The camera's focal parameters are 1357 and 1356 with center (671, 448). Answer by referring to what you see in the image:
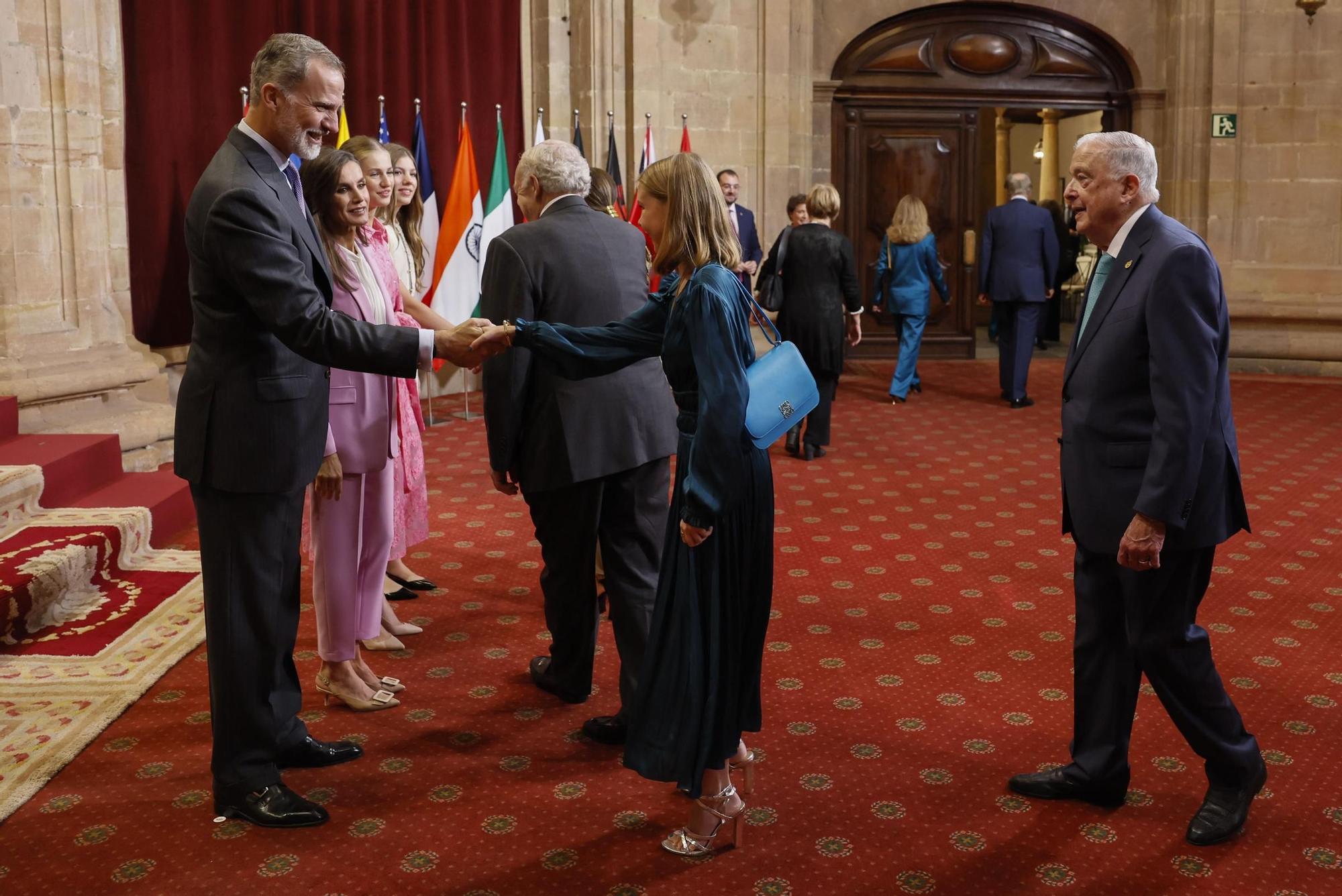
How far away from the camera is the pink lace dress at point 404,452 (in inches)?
165

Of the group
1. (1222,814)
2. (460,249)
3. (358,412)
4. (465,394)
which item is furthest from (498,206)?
(1222,814)

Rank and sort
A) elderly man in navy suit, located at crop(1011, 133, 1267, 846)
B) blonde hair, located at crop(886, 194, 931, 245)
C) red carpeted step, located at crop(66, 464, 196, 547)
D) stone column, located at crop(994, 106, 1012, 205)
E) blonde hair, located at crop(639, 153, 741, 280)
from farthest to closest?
stone column, located at crop(994, 106, 1012, 205), blonde hair, located at crop(886, 194, 931, 245), red carpeted step, located at crop(66, 464, 196, 547), blonde hair, located at crop(639, 153, 741, 280), elderly man in navy suit, located at crop(1011, 133, 1267, 846)

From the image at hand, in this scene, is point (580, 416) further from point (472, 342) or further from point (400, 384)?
point (400, 384)

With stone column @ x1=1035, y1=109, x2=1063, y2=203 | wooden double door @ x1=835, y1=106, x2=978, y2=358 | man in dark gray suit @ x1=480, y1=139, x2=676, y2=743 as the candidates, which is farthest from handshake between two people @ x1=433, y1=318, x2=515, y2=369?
stone column @ x1=1035, y1=109, x2=1063, y2=203

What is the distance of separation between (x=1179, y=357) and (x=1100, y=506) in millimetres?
383

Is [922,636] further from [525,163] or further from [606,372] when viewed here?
[525,163]

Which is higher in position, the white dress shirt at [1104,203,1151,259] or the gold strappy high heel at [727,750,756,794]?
the white dress shirt at [1104,203,1151,259]

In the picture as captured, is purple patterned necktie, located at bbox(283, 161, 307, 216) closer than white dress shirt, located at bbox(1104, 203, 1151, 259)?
No

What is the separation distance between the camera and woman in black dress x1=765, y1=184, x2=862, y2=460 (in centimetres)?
760

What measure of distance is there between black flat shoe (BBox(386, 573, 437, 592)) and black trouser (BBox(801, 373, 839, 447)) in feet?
9.86

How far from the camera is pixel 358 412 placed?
12.2 ft

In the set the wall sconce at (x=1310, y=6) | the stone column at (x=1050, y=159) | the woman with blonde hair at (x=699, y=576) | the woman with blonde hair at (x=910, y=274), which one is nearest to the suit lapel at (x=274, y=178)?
the woman with blonde hair at (x=699, y=576)

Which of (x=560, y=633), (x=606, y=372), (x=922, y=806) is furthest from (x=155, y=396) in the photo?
(x=922, y=806)

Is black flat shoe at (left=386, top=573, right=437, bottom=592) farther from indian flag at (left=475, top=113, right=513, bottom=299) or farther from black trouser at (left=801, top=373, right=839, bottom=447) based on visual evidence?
indian flag at (left=475, top=113, right=513, bottom=299)
